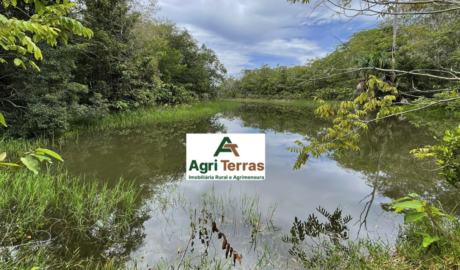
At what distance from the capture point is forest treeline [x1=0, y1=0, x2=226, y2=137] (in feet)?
16.9

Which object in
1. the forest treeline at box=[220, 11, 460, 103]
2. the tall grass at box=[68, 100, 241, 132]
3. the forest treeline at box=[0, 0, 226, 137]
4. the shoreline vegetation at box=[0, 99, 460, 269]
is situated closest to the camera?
the shoreline vegetation at box=[0, 99, 460, 269]

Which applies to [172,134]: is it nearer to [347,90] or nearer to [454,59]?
[454,59]

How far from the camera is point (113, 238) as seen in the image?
2.17m

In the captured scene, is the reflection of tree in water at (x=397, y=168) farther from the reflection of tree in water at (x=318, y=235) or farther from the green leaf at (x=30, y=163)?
the green leaf at (x=30, y=163)

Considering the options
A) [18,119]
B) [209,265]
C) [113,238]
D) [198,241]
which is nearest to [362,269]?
[209,265]

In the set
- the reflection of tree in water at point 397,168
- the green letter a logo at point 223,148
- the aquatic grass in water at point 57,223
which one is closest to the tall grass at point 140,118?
the aquatic grass in water at point 57,223

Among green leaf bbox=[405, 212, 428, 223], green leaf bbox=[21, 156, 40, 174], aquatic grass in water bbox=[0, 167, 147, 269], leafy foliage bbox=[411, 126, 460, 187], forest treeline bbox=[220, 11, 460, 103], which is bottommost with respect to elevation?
aquatic grass in water bbox=[0, 167, 147, 269]

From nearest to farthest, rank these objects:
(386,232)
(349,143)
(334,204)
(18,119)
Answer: (349,143) < (386,232) < (334,204) < (18,119)

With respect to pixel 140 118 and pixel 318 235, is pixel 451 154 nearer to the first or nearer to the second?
pixel 318 235

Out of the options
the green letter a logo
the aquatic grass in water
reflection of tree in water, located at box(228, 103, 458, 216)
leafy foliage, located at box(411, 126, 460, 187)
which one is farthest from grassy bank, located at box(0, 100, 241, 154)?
leafy foliage, located at box(411, 126, 460, 187)

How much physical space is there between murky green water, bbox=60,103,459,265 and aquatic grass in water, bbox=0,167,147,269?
27cm

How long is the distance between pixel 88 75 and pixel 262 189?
29.1 ft

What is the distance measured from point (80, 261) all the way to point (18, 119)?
206 inches

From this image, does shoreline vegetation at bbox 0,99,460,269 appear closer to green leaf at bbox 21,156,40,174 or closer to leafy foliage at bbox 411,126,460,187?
leafy foliage at bbox 411,126,460,187
